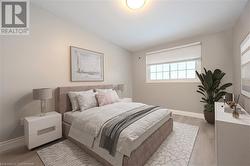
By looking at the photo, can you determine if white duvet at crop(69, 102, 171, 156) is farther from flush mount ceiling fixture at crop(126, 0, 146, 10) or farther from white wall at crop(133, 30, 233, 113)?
flush mount ceiling fixture at crop(126, 0, 146, 10)

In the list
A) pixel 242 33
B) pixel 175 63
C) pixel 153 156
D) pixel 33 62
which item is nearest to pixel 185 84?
pixel 175 63

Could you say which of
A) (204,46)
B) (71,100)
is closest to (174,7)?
(204,46)

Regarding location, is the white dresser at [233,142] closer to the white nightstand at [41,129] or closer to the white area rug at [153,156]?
the white area rug at [153,156]

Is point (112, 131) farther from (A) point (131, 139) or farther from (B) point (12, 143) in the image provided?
(B) point (12, 143)

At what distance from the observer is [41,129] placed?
7.05ft

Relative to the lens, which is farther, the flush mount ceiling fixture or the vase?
the vase

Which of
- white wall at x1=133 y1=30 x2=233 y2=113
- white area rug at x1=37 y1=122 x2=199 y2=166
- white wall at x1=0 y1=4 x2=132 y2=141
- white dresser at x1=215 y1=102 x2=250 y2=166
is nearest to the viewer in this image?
white dresser at x1=215 y1=102 x2=250 y2=166

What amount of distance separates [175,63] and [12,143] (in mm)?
4638

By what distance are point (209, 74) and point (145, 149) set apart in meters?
2.67

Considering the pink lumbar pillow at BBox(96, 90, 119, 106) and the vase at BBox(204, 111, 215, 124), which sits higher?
the pink lumbar pillow at BBox(96, 90, 119, 106)

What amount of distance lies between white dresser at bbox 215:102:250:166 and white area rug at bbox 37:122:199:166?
50 centimetres

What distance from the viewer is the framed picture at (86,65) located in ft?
10.3

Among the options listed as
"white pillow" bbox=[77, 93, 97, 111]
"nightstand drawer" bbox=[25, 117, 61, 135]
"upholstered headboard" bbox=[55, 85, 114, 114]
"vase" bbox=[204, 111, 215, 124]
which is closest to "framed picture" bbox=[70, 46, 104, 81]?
"upholstered headboard" bbox=[55, 85, 114, 114]

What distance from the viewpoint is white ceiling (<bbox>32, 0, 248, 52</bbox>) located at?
2324 millimetres
